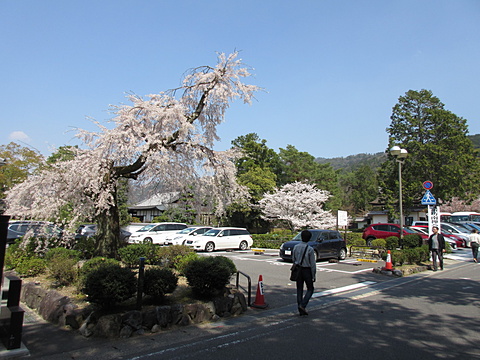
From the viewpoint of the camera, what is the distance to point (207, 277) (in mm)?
6926

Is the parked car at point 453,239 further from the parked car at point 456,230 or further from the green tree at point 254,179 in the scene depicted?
the green tree at point 254,179

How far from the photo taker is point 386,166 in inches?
1592

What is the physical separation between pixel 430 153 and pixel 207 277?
38518mm

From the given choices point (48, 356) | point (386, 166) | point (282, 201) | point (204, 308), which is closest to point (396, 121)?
point (386, 166)

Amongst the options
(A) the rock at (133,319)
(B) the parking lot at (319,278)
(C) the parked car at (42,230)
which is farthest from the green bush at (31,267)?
(B) the parking lot at (319,278)

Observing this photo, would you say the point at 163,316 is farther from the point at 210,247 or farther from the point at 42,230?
the point at 210,247

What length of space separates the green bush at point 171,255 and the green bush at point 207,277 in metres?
3.00

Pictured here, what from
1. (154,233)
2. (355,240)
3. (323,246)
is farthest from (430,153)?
(154,233)

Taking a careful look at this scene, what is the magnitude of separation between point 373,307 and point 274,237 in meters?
17.5

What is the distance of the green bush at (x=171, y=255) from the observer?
397 inches

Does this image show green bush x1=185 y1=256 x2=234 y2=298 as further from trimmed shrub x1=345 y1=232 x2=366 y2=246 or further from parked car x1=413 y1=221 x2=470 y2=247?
parked car x1=413 y1=221 x2=470 y2=247

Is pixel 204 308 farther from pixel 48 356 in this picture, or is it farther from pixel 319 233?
pixel 319 233

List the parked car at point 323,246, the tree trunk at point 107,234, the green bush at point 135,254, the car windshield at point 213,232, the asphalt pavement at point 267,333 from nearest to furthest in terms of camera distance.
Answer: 1. the asphalt pavement at point 267,333
2. the green bush at point 135,254
3. the tree trunk at point 107,234
4. the parked car at point 323,246
5. the car windshield at point 213,232

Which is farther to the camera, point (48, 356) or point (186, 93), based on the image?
point (186, 93)
